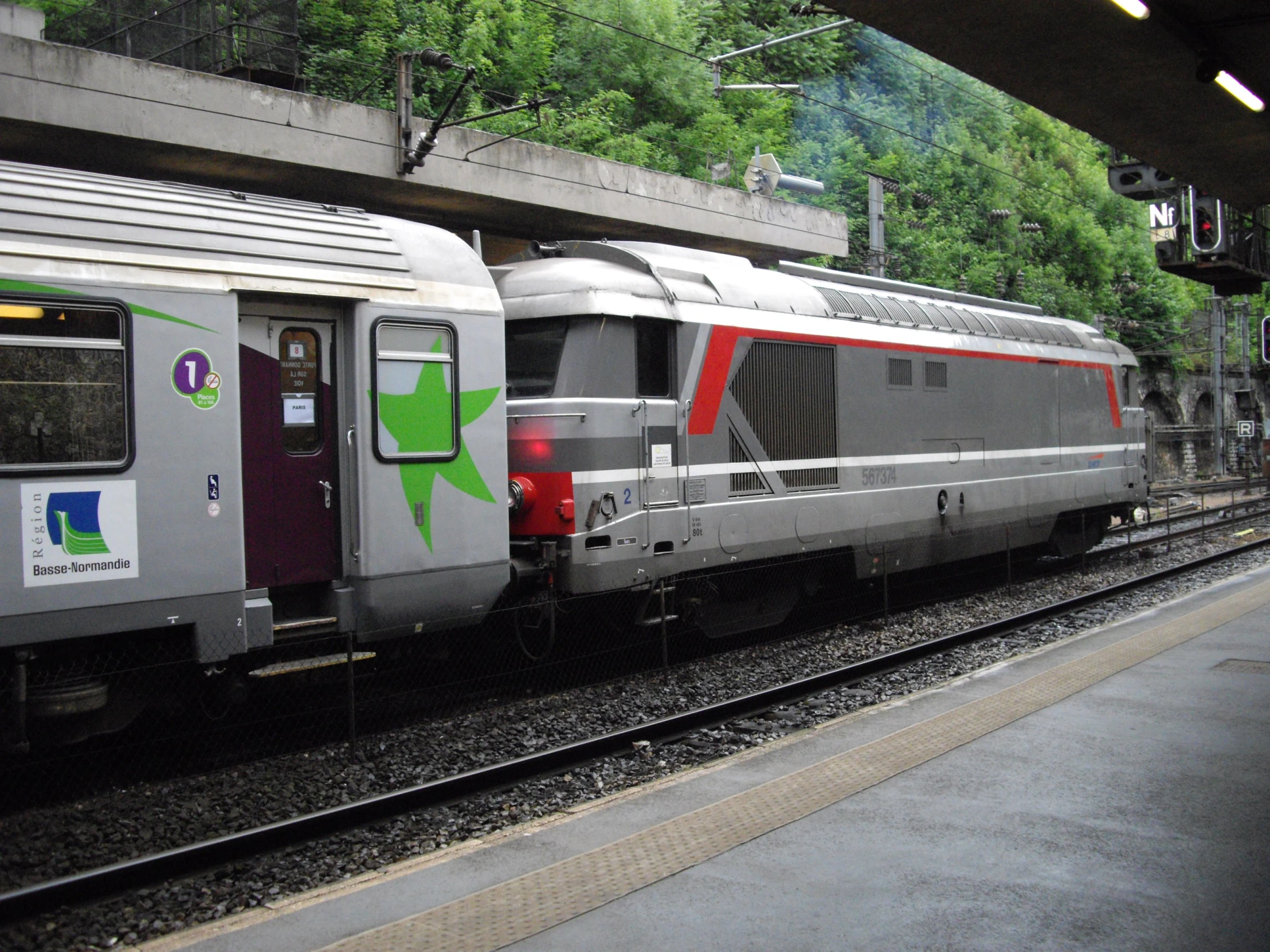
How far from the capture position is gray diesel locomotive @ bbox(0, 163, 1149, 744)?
694 centimetres

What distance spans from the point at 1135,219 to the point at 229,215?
5067cm

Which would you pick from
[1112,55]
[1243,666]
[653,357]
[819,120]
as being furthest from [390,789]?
[819,120]

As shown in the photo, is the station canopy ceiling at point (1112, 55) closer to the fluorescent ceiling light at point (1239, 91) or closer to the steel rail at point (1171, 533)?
the fluorescent ceiling light at point (1239, 91)

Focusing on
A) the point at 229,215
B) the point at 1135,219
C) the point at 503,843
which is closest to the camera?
the point at 503,843

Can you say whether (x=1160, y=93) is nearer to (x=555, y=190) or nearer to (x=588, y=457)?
(x=588, y=457)

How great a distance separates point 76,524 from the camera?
6875mm

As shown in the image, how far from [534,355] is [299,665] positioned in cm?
364

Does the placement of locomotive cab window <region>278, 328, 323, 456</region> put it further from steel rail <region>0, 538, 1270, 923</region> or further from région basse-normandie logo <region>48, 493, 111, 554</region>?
steel rail <region>0, 538, 1270, 923</region>

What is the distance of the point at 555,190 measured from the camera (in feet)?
55.5

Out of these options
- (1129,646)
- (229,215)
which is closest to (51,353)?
(229,215)

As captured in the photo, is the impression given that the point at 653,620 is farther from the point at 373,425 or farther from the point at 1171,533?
the point at 1171,533

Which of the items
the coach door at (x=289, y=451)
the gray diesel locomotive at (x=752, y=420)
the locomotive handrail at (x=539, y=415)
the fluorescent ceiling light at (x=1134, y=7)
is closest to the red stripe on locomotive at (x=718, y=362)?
the gray diesel locomotive at (x=752, y=420)

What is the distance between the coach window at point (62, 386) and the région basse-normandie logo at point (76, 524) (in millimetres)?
191

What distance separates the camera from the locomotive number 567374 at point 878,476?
43.7 feet
